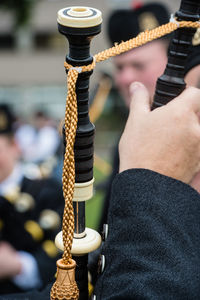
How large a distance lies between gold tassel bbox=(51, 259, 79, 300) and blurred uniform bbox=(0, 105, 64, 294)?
180 cm

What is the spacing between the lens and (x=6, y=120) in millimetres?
4102

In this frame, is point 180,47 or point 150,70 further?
point 150,70

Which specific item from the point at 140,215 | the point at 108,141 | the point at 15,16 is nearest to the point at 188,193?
the point at 140,215

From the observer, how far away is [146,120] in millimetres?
1249

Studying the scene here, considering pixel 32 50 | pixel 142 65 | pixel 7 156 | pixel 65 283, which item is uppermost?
pixel 65 283

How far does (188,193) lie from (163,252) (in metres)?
0.15

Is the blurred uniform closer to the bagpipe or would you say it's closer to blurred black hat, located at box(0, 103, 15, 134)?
blurred black hat, located at box(0, 103, 15, 134)

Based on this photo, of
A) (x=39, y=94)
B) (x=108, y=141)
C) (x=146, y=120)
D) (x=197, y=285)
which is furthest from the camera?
(x=39, y=94)

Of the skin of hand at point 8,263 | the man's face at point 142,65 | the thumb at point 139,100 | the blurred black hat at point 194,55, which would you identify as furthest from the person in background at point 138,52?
the thumb at point 139,100

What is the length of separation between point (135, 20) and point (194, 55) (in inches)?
84.1

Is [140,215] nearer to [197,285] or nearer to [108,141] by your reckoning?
[197,285]

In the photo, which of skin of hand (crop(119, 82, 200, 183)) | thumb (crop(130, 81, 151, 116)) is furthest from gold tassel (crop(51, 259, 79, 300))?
thumb (crop(130, 81, 151, 116))

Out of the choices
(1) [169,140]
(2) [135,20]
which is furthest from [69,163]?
(2) [135,20]

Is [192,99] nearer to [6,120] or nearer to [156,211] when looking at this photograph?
[156,211]
